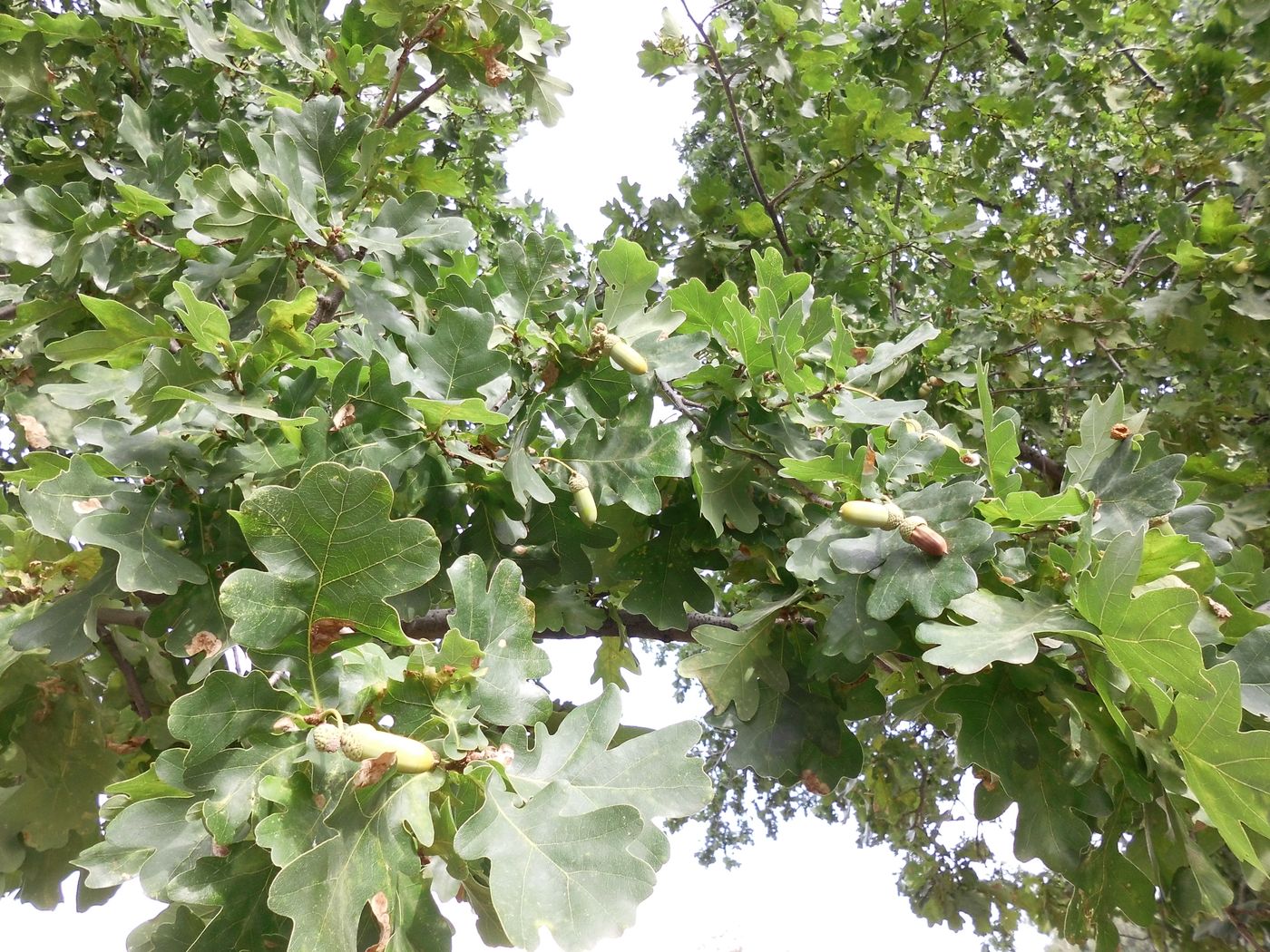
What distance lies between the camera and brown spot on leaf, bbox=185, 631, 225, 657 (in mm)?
1269

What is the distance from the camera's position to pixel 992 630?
1.09 metres

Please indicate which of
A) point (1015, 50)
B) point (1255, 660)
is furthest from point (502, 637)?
point (1015, 50)

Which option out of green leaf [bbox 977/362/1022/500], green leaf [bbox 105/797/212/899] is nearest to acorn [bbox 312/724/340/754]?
green leaf [bbox 105/797/212/899]

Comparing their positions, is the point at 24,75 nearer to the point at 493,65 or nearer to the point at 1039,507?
the point at 493,65

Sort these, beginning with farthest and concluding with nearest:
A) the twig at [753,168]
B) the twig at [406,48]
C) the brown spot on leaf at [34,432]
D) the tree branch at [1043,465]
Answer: the tree branch at [1043,465] → the twig at [753,168] → the twig at [406,48] → the brown spot on leaf at [34,432]

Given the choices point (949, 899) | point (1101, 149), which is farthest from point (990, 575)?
point (1101, 149)

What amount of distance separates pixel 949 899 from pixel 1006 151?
11.5 feet

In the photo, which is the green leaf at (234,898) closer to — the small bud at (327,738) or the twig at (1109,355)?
the small bud at (327,738)

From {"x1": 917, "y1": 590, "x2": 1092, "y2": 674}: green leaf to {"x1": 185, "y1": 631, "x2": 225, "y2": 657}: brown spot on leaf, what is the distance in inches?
39.8

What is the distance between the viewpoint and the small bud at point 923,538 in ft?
3.79

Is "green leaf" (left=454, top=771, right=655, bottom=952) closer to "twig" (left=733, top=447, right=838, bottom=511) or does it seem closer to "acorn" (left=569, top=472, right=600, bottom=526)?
"acorn" (left=569, top=472, right=600, bottom=526)

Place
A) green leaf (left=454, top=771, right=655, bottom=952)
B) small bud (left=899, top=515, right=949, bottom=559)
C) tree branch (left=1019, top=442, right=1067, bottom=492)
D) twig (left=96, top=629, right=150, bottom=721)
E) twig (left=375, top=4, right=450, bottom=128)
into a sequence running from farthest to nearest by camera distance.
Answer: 1. tree branch (left=1019, top=442, right=1067, bottom=492)
2. twig (left=375, top=4, right=450, bottom=128)
3. twig (left=96, top=629, right=150, bottom=721)
4. small bud (left=899, top=515, right=949, bottom=559)
5. green leaf (left=454, top=771, right=655, bottom=952)

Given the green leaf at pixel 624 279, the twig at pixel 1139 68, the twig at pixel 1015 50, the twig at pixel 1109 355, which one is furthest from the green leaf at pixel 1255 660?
the twig at pixel 1015 50

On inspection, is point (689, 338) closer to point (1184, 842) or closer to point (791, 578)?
point (791, 578)
